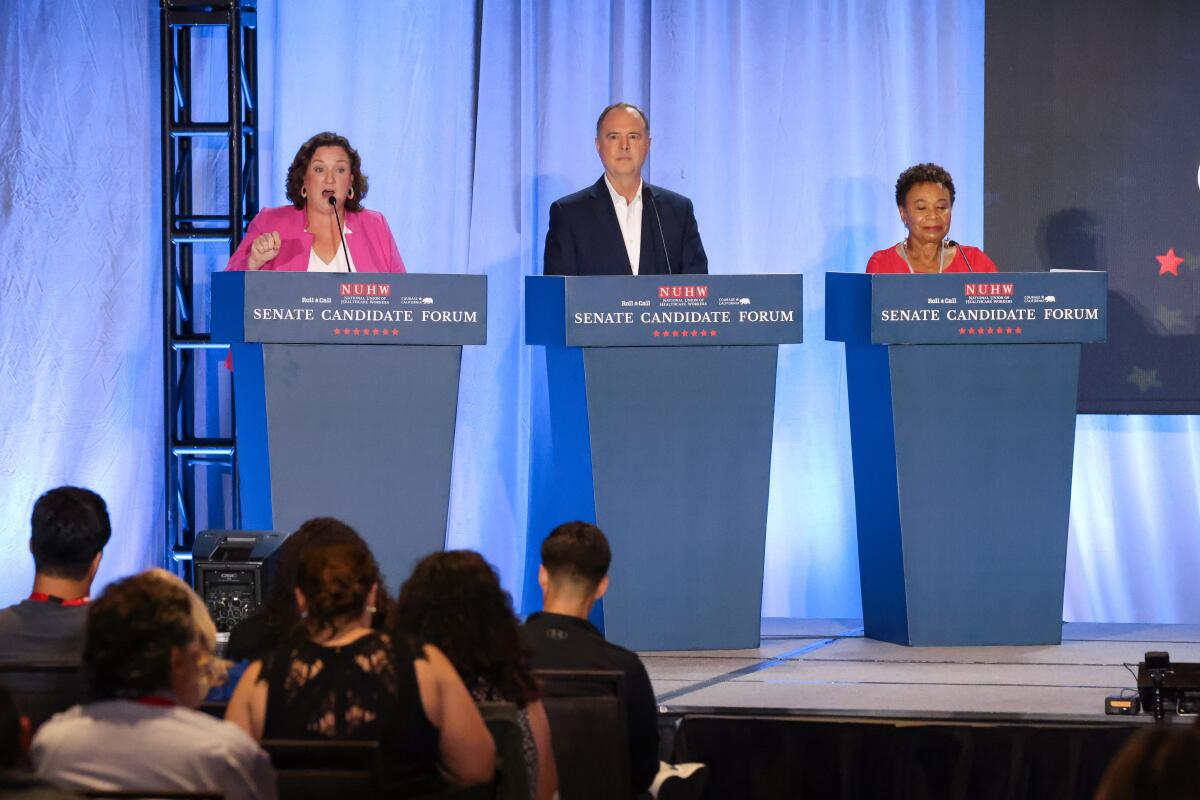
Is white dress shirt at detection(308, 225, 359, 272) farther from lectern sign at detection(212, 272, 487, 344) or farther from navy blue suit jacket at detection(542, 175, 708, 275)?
navy blue suit jacket at detection(542, 175, 708, 275)

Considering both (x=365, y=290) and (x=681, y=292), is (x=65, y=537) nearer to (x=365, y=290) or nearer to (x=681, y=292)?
(x=365, y=290)

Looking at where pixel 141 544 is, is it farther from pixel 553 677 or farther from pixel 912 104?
pixel 553 677

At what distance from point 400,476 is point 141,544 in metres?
2.26

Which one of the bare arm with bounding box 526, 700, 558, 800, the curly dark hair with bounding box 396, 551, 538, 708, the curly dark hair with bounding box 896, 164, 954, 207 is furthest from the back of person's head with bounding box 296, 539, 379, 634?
the curly dark hair with bounding box 896, 164, 954, 207

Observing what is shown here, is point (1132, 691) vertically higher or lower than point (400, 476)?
lower

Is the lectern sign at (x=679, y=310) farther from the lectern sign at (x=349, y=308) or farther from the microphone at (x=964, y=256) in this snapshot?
the microphone at (x=964, y=256)

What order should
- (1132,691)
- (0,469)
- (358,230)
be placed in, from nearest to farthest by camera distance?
(1132,691), (358,230), (0,469)

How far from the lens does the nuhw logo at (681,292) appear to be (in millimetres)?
4848

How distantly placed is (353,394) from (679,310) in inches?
39.4

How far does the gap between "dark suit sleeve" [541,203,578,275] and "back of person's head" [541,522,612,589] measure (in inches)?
89.8

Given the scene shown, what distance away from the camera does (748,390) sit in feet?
16.3

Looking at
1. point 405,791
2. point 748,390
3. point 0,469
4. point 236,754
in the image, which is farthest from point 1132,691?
point 0,469

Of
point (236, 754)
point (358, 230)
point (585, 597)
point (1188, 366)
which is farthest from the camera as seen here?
point (1188, 366)

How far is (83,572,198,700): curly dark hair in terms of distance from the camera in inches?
92.2
